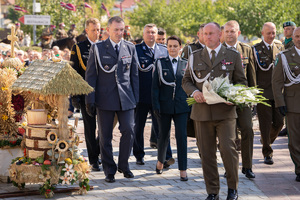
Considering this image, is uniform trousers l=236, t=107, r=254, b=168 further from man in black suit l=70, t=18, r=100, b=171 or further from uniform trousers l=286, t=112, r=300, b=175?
man in black suit l=70, t=18, r=100, b=171

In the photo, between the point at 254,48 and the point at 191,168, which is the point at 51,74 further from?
the point at 254,48

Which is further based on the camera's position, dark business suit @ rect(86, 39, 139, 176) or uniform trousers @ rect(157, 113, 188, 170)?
uniform trousers @ rect(157, 113, 188, 170)

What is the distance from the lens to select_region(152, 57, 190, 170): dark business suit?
26.9ft

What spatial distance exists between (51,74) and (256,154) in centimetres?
472

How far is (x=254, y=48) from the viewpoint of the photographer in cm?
927

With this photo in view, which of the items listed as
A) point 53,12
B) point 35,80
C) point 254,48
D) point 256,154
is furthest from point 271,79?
point 53,12

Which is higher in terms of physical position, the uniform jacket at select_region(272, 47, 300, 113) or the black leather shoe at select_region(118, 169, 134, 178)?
the uniform jacket at select_region(272, 47, 300, 113)

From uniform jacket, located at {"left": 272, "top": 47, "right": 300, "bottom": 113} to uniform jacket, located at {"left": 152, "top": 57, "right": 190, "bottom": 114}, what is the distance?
1.34 metres

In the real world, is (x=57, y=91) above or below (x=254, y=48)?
below

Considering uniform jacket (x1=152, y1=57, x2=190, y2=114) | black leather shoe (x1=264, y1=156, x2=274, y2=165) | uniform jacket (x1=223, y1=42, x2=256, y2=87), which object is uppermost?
uniform jacket (x1=223, y1=42, x2=256, y2=87)

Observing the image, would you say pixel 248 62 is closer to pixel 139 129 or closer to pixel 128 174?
pixel 139 129

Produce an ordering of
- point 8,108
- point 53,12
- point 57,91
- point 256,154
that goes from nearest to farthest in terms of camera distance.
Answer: point 57,91, point 8,108, point 256,154, point 53,12

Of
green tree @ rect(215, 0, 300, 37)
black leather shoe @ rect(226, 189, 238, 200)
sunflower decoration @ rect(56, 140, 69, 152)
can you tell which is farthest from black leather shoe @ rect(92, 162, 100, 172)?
green tree @ rect(215, 0, 300, 37)

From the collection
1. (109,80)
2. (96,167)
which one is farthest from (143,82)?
(96,167)
